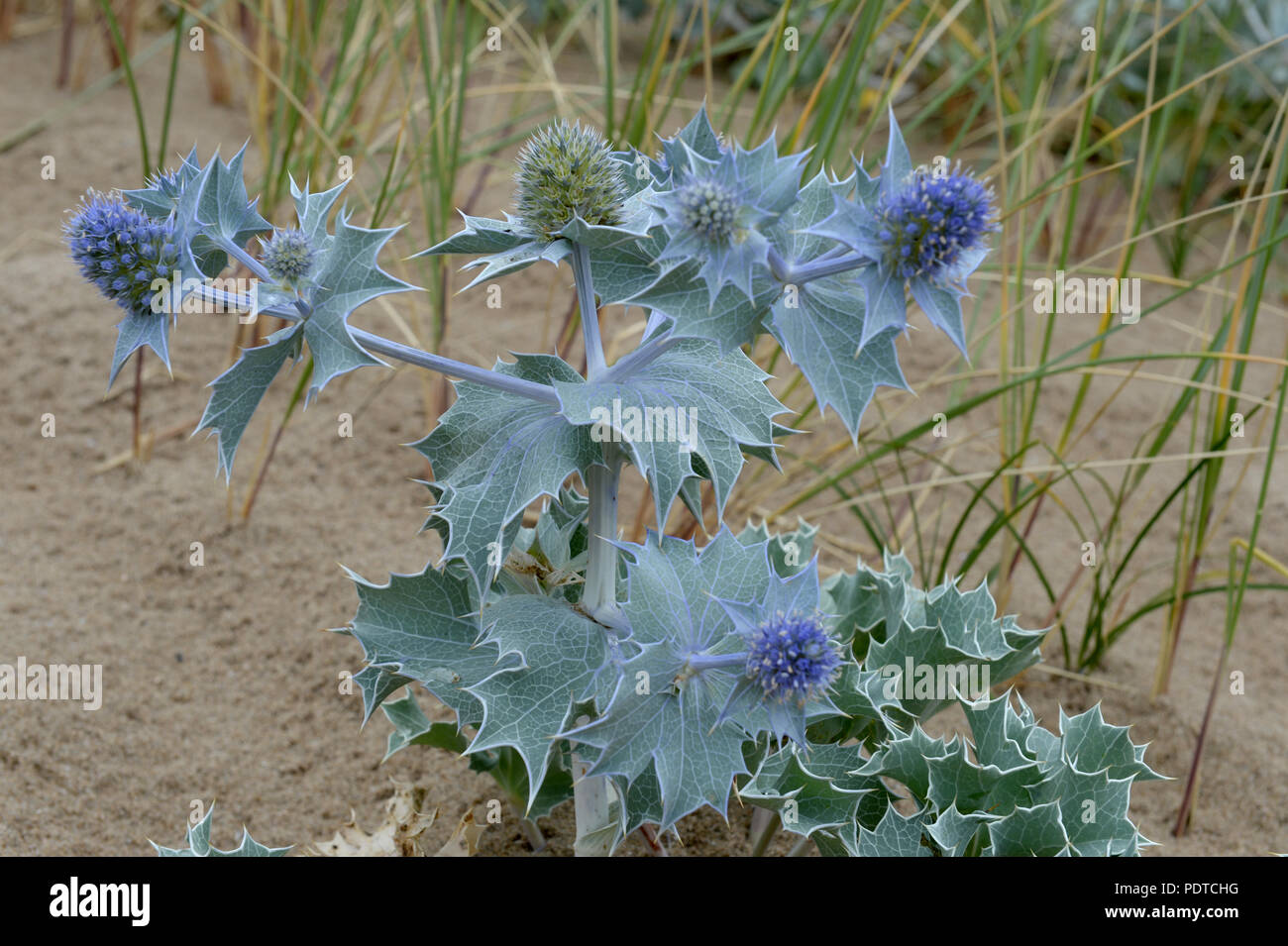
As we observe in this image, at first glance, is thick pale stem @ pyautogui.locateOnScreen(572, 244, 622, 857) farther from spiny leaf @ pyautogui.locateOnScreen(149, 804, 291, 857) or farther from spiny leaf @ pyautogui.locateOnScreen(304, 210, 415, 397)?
spiny leaf @ pyautogui.locateOnScreen(149, 804, 291, 857)

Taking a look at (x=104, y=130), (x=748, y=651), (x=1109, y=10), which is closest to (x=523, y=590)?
(x=748, y=651)

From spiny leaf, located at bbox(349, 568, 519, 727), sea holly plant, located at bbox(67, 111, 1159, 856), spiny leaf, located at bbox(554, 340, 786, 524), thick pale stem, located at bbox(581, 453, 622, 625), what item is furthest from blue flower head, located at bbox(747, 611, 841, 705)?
spiny leaf, located at bbox(349, 568, 519, 727)

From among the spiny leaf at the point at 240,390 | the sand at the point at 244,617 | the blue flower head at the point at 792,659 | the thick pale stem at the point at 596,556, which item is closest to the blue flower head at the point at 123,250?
the spiny leaf at the point at 240,390

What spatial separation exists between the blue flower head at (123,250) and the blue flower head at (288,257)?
10cm

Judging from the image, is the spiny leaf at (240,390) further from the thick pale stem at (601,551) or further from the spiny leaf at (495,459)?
the thick pale stem at (601,551)

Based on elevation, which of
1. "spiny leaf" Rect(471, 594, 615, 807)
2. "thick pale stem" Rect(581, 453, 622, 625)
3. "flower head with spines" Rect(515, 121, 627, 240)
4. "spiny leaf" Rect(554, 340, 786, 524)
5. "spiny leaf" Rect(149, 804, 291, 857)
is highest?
"flower head with spines" Rect(515, 121, 627, 240)

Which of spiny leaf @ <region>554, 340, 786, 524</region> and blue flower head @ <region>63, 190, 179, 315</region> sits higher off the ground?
blue flower head @ <region>63, 190, 179, 315</region>

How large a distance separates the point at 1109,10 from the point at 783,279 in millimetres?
4101

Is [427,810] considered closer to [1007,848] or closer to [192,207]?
[1007,848]

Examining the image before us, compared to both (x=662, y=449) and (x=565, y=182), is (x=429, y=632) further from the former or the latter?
(x=565, y=182)

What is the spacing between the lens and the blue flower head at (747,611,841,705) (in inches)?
42.5

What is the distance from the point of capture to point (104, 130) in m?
3.75

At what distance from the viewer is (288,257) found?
1157 mm
